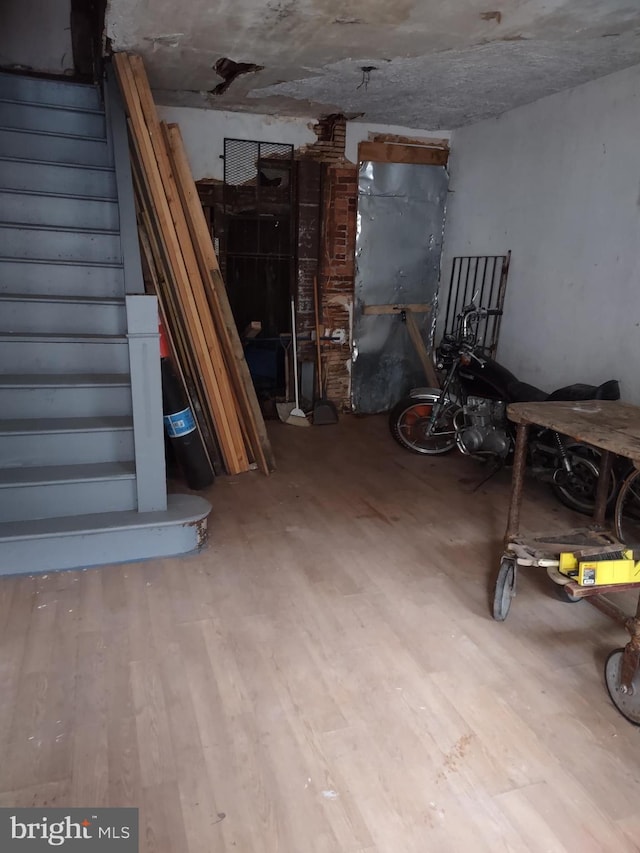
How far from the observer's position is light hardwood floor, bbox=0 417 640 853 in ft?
5.07

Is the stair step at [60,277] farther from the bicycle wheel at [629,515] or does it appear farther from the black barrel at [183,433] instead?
the bicycle wheel at [629,515]

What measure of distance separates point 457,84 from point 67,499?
350cm

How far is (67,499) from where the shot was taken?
2.79 metres

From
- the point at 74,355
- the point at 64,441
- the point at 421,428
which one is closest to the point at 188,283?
the point at 74,355

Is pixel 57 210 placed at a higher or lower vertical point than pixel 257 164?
lower

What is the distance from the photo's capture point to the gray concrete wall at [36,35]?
13.9ft

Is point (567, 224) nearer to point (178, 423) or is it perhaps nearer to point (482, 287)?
point (482, 287)

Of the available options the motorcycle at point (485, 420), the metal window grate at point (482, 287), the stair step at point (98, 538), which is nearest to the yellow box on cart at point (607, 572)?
the motorcycle at point (485, 420)

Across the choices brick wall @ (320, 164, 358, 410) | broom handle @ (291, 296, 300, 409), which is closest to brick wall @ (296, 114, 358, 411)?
brick wall @ (320, 164, 358, 410)

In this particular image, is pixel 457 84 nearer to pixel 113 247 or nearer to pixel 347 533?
pixel 113 247

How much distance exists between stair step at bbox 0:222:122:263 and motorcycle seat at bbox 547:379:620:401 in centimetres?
282

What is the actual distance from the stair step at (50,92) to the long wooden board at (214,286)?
77 cm

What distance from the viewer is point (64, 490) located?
277 cm

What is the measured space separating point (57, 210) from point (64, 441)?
165cm
